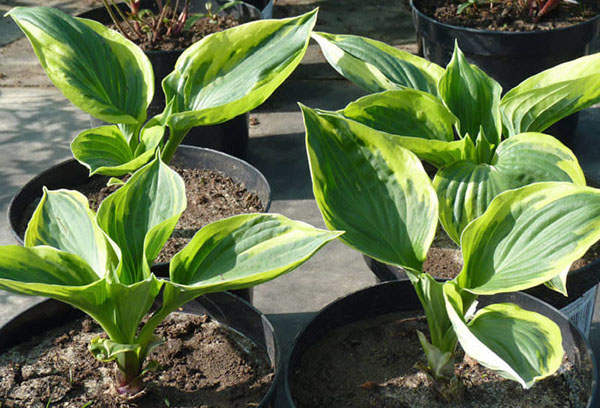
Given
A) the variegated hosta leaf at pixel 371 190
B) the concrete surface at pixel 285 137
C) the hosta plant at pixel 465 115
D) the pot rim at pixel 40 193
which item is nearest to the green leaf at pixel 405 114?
the hosta plant at pixel 465 115

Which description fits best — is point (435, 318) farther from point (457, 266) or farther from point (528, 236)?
point (457, 266)

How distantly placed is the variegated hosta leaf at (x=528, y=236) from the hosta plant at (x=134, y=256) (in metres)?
0.22

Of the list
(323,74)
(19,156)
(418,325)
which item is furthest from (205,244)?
(323,74)

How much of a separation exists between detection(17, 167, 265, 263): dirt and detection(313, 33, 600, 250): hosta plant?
0.41 metres

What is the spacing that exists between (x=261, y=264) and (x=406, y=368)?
0.36 meters

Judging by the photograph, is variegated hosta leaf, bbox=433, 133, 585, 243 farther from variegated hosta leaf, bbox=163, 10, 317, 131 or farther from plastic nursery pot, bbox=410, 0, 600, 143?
plastic nursery pot, bbox=410, 0, 600, 143

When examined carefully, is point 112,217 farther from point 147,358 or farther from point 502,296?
point 502,296

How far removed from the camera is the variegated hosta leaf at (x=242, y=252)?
104 cm

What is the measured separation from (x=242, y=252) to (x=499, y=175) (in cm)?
50

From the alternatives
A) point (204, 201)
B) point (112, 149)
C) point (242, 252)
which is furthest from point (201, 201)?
point (242, 252)

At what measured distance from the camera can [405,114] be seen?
4.57 ft

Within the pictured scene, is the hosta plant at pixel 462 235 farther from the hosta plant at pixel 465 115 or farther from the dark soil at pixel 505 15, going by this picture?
the dark soil at pixel 505 15

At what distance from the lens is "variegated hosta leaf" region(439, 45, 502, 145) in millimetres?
1421

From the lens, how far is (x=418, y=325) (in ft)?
4.38
